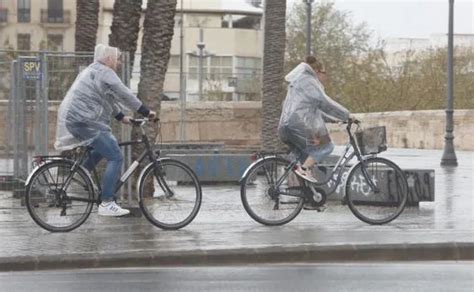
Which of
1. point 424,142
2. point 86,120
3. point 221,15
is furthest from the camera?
point 221,15

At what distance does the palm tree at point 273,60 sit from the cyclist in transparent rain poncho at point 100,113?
7.54 meters

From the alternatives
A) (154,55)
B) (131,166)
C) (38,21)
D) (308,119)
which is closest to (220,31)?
(38,21)

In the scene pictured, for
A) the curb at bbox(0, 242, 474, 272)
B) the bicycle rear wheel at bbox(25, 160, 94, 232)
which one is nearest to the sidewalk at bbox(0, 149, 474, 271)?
the curb at bbox(0, 242, 474, 272)

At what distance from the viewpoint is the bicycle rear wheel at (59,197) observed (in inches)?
415

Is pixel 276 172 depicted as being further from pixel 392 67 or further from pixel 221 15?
pixel 221 15

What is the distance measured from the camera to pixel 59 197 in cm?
1065

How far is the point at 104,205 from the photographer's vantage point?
10.8m

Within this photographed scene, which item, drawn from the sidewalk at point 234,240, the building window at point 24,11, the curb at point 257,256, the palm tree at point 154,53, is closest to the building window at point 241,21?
the building window at point 24,11

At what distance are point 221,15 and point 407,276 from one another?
78123 mm

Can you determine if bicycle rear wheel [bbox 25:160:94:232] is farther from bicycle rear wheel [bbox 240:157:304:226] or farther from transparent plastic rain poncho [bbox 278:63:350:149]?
transparent plastic rain poncho [bbox 278:63:350:149]

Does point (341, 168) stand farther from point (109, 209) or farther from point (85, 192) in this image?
point (85, 192)

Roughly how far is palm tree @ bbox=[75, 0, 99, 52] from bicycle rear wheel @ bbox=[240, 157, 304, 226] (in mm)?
6025

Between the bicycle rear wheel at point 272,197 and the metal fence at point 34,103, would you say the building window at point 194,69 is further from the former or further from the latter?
the bicycle rear wheel at point 272,197

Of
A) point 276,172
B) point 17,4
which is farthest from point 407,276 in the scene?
point 17,4
